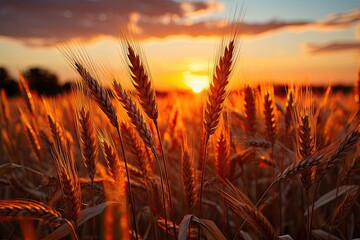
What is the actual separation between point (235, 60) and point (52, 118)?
105cm

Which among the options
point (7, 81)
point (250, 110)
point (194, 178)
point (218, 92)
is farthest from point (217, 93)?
point (7, 81)

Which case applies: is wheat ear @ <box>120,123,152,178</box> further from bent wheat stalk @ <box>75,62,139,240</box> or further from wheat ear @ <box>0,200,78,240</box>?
wheat ear @ <box>0,200,78,240</box>

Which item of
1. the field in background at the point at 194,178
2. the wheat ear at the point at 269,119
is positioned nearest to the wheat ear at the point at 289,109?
the field in background at the point at 194,178

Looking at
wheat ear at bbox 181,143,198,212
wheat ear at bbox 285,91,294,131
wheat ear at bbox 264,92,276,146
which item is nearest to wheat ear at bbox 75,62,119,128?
wheat ear at bbox 181,143,198,212

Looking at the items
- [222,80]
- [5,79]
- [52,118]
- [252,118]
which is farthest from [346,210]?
[5,79]

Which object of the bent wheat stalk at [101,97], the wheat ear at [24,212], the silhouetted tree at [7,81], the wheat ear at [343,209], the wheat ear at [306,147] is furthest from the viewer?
the silhouetted tree at [7,81]

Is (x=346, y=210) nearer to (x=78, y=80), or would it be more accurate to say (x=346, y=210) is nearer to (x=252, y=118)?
(x=252, y=118)

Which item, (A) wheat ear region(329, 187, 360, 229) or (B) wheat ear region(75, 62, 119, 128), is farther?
(A) wheat ear region(329, 187, 360, 229)

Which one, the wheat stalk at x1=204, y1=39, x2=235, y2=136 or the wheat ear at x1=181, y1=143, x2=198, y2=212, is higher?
the wheat stalk at x1=204, y1=39, x2=235, y2=136

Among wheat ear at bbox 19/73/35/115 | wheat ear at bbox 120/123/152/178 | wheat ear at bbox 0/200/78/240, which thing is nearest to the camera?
wheat ear at bbox 0/200/78/240

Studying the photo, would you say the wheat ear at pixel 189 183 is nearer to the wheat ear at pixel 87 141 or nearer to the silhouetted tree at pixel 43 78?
the wheat ear at pixel 87 141

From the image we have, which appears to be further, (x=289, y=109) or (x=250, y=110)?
(x=289, y=109)

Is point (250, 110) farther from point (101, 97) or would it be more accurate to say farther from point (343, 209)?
point (101, 97)

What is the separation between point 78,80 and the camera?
1.80m
